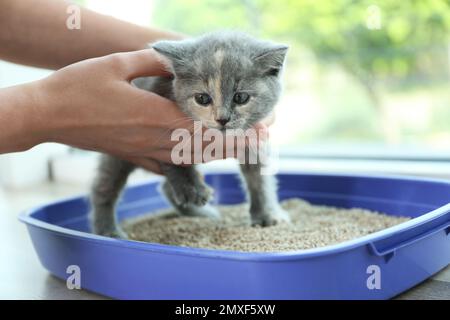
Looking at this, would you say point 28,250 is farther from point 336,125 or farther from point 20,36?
point 336,125

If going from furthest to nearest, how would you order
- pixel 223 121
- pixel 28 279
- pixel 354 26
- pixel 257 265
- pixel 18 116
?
pixel 354 26 → pixel 28 279 → pixel 223 121 → pixel 18 116 → pixel 257 265

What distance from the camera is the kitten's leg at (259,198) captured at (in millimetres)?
1427

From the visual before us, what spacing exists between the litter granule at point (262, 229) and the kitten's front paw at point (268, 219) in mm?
24

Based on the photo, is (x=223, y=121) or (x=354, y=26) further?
(x=354, y=26)

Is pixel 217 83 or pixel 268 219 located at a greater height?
pixel 217 83

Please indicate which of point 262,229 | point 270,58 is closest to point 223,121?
point 270,58

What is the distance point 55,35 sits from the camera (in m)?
1.35

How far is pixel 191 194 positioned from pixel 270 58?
0.36 meters

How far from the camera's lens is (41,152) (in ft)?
8.73

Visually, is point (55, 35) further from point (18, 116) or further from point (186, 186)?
point (186, 186)

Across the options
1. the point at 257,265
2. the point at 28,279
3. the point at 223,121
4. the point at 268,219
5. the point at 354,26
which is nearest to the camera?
the point at 257,265

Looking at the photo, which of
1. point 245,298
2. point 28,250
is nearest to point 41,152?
point 28,250

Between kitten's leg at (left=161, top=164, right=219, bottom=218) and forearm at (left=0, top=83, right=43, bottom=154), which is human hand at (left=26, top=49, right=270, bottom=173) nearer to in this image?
forearm at (left=0, top=83, right=43, bottom=154)

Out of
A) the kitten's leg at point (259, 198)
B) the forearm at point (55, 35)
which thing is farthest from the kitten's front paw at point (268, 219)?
the forearm at point (55, 35)
